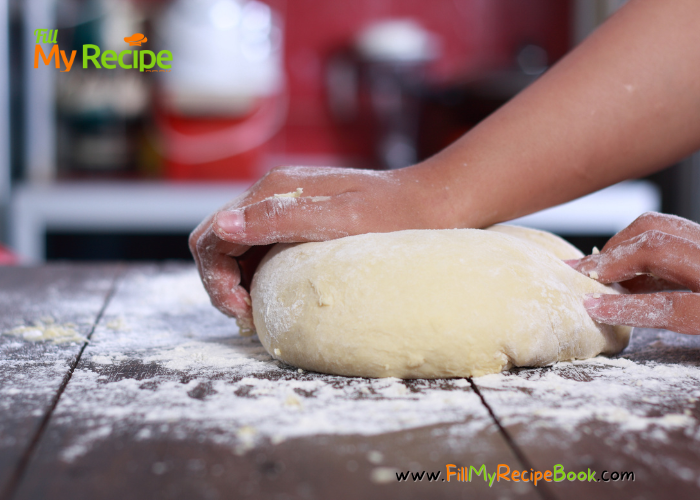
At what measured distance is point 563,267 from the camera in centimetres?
78

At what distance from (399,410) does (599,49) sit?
53 cm

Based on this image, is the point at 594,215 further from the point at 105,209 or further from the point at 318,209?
the point at 318,209

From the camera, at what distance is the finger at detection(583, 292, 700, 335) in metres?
0.71

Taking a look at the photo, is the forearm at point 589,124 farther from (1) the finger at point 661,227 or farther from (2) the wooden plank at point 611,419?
(2) the wooden plank at point 611,419

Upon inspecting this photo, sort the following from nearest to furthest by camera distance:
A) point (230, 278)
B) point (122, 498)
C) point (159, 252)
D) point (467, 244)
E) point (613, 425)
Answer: point (122, 498) < point (613, 425) < point (467, 244) < point (230, 278) < point (159, 252)

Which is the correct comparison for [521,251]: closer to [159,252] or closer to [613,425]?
[613,425]

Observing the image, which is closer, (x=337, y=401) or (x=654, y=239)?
(x=337, y=401)

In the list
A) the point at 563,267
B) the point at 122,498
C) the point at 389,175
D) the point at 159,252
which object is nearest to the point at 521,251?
the point at 563,267

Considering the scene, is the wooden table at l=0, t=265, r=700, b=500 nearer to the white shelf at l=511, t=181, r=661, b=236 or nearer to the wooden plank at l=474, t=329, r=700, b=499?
the wooden plank at l=474, t=329, r=700, b=499

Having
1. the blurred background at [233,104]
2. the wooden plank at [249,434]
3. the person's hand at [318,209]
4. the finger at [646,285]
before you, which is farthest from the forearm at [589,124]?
the blurred background at [233,104]

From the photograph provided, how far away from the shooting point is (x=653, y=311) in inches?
28.5

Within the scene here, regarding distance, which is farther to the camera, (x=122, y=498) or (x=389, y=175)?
(x=389, y=175)

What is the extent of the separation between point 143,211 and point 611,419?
2.16 m

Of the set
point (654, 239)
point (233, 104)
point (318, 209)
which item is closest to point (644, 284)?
point (654, 239)
